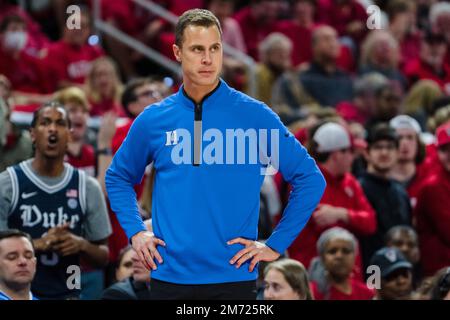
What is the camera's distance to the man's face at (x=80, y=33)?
31.0 feet

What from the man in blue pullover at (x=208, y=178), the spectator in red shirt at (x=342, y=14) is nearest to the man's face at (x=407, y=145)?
the spectator in red shirt at (x=342, y=14)

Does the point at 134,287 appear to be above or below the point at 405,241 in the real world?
below

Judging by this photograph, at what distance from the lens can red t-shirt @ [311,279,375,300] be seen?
6.74m

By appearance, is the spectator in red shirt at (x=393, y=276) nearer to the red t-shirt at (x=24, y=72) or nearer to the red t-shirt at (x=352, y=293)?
the red t-shirt at (x=352, y=293)

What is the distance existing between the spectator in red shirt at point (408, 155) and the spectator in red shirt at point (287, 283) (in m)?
2.30

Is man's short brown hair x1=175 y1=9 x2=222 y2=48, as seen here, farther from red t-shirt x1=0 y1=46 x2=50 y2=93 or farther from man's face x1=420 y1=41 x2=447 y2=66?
man's face x1=420 y1=41 x2=447 y2=66

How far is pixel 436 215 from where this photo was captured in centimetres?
762

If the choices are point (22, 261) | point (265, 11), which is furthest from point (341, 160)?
point (265, 11)

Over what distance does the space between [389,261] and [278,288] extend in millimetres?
1070

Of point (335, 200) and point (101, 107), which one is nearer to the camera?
point (335, 200)
